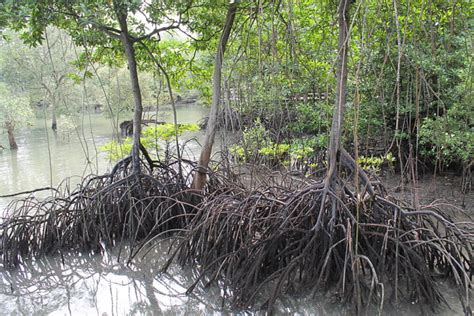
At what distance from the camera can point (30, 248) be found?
160 inches

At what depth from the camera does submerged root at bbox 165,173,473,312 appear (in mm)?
2820

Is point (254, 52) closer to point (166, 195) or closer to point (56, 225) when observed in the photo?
point (166, 195)

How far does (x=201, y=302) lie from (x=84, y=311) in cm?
95

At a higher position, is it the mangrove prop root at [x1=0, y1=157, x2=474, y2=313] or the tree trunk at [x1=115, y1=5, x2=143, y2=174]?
the tree trunk at [x1=115, y1=5, x2=143, y2=174]

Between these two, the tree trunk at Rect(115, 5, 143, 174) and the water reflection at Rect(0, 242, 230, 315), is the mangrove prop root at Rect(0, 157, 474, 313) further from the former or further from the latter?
the tree trunk at Rect(115, 5, 143, 174)

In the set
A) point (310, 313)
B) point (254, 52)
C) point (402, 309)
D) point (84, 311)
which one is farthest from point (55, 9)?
point (402, 309)

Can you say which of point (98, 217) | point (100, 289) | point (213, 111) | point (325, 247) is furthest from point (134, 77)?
point (325, 247)

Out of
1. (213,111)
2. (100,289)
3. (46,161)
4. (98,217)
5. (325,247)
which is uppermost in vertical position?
(213,111)

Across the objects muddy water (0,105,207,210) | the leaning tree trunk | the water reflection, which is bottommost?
the water reflection

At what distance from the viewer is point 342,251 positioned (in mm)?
3018

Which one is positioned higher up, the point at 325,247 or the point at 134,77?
the point at 134,77

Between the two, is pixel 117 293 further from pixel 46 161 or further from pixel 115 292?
pixel 46 161

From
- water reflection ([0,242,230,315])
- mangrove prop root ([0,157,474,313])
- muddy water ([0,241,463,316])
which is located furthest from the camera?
water reflection ([0,242,230,315])

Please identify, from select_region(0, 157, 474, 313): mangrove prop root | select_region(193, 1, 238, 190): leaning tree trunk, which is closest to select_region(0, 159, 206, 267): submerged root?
select_region(0, 157, 474, 313): mangrove prop root
